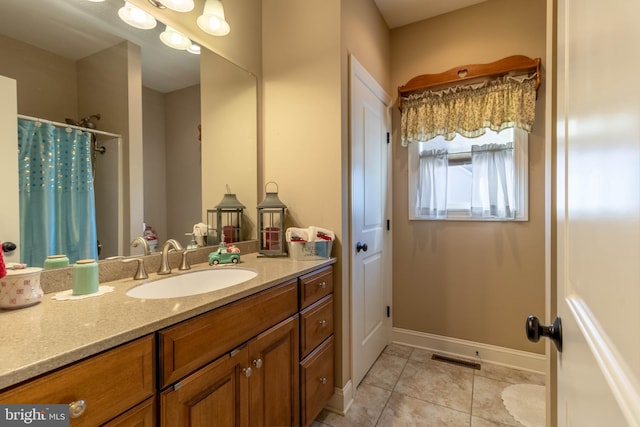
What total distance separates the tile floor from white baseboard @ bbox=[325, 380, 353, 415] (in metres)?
0.03

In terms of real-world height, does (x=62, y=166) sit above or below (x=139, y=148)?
below

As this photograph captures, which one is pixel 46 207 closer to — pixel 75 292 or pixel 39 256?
pixel 39 256

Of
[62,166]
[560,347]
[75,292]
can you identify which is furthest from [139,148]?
[560,347]

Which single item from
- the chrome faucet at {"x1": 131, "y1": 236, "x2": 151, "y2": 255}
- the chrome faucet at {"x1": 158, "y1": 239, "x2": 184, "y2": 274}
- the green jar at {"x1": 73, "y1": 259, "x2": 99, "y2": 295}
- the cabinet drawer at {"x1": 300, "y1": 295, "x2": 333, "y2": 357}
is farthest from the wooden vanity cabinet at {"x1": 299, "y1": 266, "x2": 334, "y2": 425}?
the green jar at {"x1": 73, "y1": 259, "x2": 99, "y2": 295}

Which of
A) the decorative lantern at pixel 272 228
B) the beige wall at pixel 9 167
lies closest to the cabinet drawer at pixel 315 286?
the decorative lantern at pixel 272 228

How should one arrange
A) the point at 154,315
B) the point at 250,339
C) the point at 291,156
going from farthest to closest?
1. the point at 291,156
2. the point at 250,339
3. the point at 154,315

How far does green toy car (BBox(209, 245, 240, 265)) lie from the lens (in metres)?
1.54

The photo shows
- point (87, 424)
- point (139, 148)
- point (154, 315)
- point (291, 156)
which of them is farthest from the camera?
point (291, 156)

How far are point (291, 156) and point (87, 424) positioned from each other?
1547 millimetres

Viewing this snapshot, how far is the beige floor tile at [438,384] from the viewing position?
182cm

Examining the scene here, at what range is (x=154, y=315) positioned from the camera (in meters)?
0.82

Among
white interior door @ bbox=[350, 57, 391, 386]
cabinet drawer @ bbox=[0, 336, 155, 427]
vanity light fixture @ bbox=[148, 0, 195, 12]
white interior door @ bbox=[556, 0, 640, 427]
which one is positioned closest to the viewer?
white interior door @ bbox=[556, 0, 640, 427]

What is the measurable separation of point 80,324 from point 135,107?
102cm

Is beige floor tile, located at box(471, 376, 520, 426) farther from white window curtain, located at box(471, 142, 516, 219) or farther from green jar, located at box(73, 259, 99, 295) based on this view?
green jar, located at box(73, 259, 99, 295)
